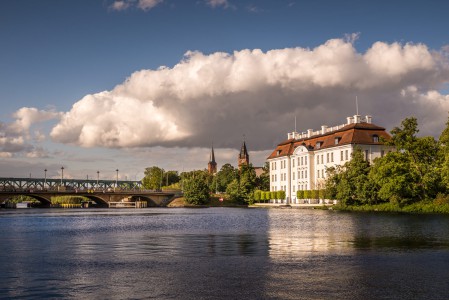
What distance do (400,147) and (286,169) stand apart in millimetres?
57211

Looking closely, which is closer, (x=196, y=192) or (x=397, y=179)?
(x=397, y=179)

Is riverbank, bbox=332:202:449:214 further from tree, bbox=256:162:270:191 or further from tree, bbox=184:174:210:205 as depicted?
tree, bbox=184:174:210:205

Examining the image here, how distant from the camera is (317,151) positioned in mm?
122750

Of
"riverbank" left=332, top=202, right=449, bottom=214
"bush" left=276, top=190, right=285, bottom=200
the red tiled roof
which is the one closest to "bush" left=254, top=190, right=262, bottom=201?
"bush" left=276, top=190, right=285, bottom=200

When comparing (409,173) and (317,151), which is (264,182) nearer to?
(317,151)

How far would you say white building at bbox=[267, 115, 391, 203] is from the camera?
110 m

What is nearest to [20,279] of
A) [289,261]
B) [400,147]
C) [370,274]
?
[289,261]

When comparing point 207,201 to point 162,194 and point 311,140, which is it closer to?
point 162,194

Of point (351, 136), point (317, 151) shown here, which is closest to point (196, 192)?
point (317, 151)

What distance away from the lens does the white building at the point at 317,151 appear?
110 metres

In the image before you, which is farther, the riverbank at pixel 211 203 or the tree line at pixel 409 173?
the riverbank at pixel 211 203

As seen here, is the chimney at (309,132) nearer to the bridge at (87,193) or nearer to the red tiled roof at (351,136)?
the red tiled roof at (351,136)

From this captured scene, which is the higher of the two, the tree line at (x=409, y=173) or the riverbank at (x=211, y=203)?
the tree line at (x=409, y=173)

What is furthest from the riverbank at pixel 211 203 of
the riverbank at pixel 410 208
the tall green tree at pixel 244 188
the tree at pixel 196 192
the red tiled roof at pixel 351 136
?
the riverbank at pixel 410 208
